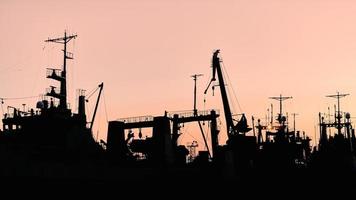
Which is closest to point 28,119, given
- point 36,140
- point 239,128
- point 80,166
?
point 36,140

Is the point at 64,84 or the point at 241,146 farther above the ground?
the point at 64,84

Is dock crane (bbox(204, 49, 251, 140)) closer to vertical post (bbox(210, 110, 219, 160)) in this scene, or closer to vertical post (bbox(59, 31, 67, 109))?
vertical post (bbox(210, 110, 219, 160))

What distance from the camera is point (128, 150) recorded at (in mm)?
60188

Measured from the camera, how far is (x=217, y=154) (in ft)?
206

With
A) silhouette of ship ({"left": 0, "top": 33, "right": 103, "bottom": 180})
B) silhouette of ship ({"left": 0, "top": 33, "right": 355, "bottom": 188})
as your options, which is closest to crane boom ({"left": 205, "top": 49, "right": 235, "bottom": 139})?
silhouette of ship ({"left": 0, "top": 33, "right": 355, "bottom": 188})

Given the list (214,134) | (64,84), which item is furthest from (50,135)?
(214,134)

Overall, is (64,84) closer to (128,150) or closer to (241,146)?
(128,150)

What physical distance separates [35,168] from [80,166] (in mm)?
5252

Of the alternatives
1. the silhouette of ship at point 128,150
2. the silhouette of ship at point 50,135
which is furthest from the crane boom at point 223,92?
the silhouette of ship at point 50,135

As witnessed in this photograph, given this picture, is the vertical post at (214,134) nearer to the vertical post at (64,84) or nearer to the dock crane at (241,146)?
the dock crane at (241,146)

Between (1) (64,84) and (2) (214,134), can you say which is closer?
(1) (64,84)

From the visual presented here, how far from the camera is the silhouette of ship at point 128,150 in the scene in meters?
42.6

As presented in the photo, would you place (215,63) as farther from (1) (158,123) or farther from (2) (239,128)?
(1) (158,123)

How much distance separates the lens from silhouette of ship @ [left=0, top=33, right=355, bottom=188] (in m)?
42.6
